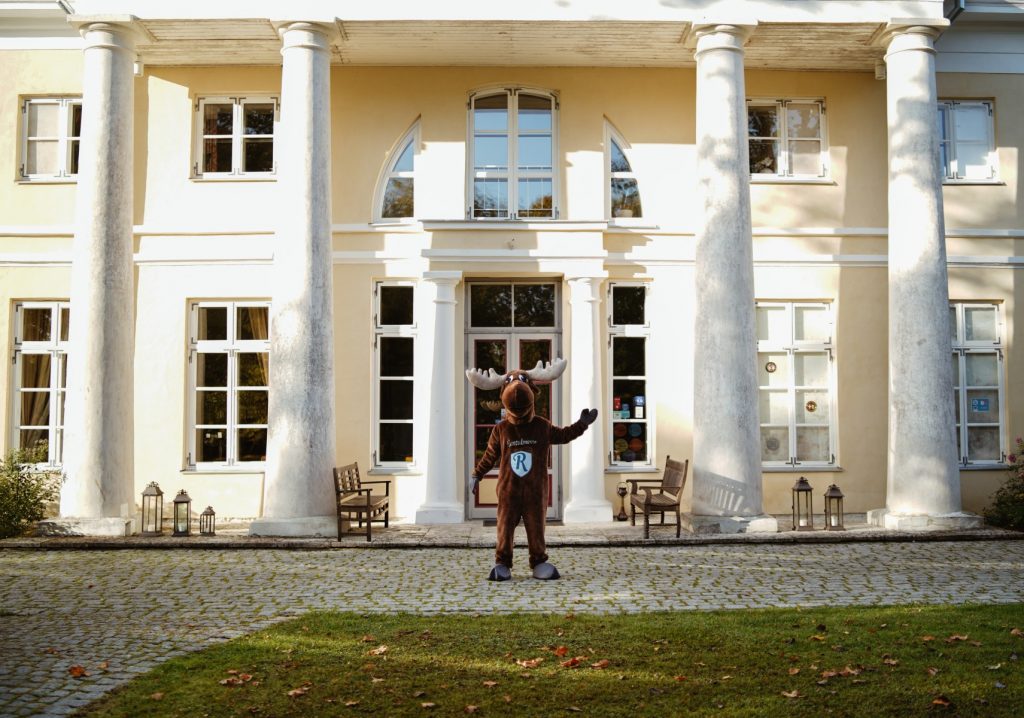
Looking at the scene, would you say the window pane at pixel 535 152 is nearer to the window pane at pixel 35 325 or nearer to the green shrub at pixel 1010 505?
the window pane at pixel 35 325

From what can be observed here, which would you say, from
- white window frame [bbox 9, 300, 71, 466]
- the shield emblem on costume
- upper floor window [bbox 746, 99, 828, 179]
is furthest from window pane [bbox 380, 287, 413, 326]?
the shield emblem on costume

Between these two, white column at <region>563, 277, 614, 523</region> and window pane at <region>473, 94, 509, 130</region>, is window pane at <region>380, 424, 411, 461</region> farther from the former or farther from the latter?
window pane at <region>473, 94, 509, 130</region>

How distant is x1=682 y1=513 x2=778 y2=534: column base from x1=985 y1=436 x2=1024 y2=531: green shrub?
267cm

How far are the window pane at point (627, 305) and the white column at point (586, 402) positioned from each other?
64 centimetres

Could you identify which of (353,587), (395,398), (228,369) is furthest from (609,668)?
(228,369)

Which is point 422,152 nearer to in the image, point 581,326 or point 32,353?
point 581,326

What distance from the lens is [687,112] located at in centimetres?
1357

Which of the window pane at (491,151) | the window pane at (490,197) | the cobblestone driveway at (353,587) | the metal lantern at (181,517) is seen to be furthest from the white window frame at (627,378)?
the metal lantern at (181,517)

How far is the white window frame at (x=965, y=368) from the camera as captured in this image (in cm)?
1338

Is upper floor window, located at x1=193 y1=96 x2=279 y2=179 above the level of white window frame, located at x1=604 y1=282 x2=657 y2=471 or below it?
above

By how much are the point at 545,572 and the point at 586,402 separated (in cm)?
415

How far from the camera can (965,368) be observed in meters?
13.5

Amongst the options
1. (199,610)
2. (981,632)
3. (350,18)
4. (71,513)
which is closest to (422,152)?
(350,18)

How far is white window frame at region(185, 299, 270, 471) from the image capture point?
1318 cm
